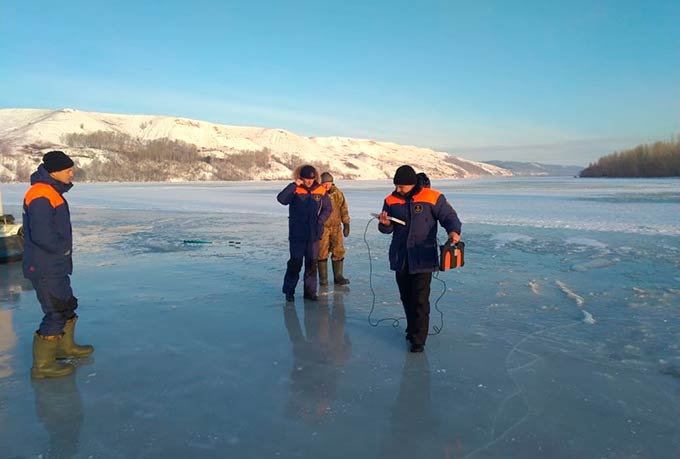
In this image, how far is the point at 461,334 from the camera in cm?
404

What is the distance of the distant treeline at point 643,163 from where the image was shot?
66375 mm

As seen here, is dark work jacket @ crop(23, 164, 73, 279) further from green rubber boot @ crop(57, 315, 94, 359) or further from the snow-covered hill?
the snow-covered hill

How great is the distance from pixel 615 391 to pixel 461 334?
4.35 ft

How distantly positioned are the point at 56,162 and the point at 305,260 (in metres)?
2.69

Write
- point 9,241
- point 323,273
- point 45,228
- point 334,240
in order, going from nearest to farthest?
1. point 45,228
2. point 323,273
3. point 334,240
4. point 9,241

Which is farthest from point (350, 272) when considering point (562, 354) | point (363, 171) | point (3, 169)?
point (363, 171)

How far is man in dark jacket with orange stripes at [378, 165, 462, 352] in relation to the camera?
365cm

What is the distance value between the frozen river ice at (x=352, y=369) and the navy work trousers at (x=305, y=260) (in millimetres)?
301

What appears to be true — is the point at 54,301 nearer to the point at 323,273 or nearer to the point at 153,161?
the point at 323,273

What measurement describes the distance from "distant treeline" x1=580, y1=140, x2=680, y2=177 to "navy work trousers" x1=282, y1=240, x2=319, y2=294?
75108mm

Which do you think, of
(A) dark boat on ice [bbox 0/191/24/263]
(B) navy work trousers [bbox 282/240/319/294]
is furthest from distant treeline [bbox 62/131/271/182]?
(B) navy work trousers [bbox 282/240/319/294]

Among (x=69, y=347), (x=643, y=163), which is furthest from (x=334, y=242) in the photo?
(x=643, y=163)

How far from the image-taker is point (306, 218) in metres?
4.97

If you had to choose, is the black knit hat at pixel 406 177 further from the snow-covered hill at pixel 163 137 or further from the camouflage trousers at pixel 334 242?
the snow-covered hill at pixel 163 137
